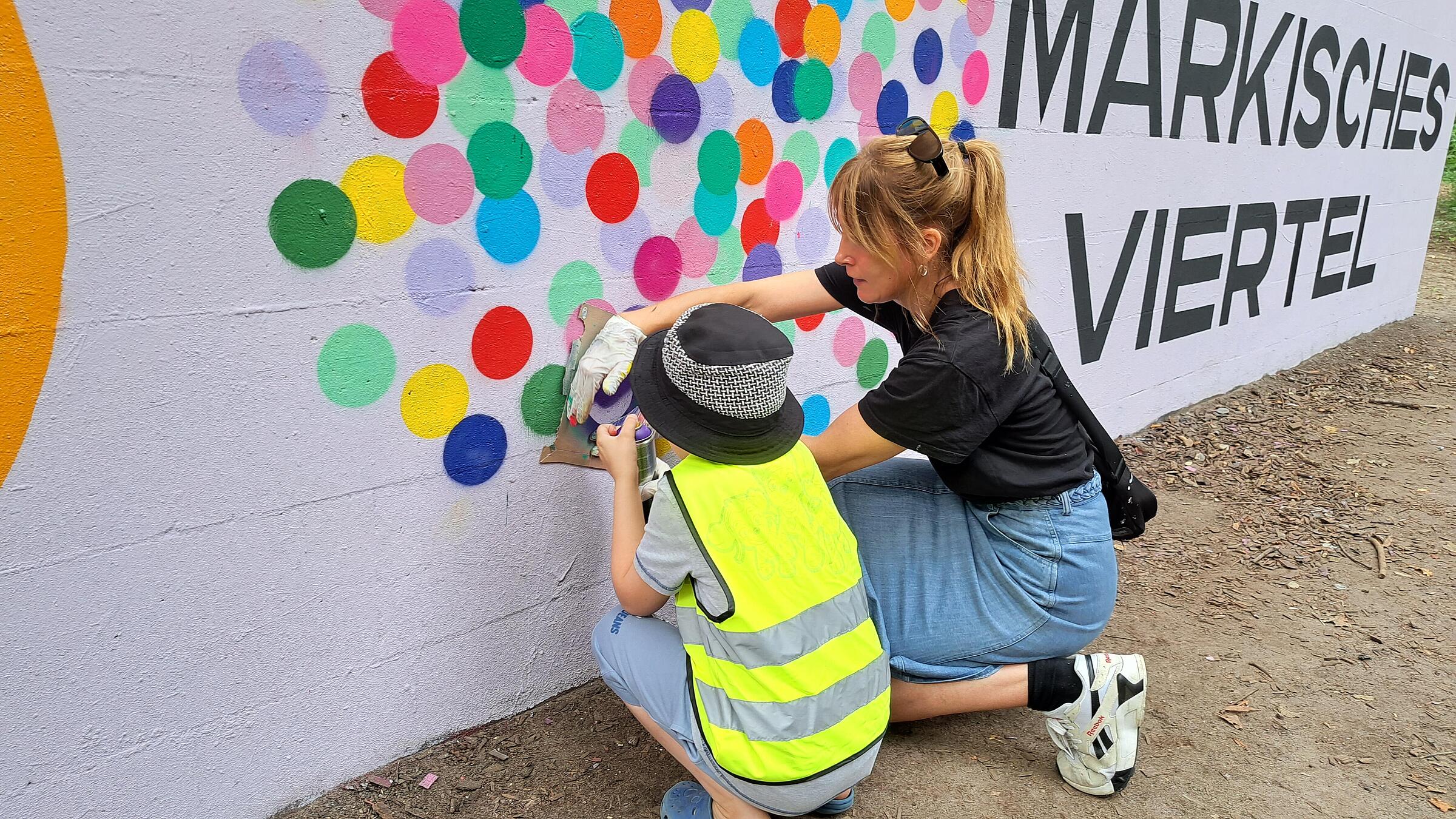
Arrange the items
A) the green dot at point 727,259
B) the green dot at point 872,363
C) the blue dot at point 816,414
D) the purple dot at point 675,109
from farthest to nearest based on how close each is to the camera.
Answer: the green dot at point 872,363
the blue dot at point 816,414
the green dot at point 727,259
the purple dot at point 675,109

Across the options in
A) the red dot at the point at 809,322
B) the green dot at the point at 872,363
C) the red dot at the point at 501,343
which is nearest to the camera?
the red dot at the point at 501,343

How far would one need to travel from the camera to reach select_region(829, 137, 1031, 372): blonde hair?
6.26ft

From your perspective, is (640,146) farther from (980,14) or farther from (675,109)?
(980,14)

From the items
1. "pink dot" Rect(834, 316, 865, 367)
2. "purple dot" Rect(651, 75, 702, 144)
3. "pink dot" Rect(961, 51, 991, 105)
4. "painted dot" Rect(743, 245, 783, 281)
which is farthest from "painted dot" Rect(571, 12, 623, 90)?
"pink dot" Rect(961, 51, 991, 105)

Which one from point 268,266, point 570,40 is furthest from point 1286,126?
point 268,266

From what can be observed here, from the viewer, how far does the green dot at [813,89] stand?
2.58m

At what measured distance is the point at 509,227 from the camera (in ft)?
6.68

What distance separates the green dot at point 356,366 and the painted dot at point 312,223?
147mm

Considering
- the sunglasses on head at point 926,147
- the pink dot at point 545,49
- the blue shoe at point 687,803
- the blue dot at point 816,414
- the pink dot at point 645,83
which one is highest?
the pink dot at point 545,49

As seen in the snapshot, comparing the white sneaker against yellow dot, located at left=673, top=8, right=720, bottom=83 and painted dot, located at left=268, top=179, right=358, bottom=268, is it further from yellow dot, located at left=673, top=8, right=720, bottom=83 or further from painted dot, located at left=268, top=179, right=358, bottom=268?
painted dot, located at left=268, top=179, right=358, bottom=268

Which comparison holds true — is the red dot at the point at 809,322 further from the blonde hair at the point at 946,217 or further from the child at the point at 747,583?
the child at the point at 747,583

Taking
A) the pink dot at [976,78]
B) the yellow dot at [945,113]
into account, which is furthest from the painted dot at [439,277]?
the pink dot at [976,78]

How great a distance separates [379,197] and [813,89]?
1.28 meters

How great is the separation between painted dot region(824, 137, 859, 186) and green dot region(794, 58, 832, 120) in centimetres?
10
